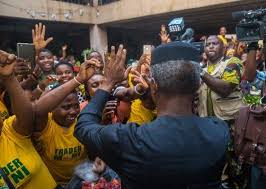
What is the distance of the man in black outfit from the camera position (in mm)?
1486

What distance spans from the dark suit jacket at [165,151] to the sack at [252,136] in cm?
148

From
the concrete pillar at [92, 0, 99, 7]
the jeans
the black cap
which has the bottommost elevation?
the jeans

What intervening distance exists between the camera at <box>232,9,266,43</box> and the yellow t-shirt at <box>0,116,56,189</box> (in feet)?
7.19

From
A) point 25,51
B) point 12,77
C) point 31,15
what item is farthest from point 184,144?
point 31,15

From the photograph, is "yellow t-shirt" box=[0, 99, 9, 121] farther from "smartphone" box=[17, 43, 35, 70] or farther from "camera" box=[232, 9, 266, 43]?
"camera" box=[232, 9, 266, 43]

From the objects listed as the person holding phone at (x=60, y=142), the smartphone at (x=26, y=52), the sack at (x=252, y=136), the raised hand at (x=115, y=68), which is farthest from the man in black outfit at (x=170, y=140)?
the smartphone at (x=26, y=52)

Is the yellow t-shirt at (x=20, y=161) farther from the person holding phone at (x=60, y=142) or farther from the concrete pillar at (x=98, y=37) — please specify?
the concrete pillar at (x=98, y=37)

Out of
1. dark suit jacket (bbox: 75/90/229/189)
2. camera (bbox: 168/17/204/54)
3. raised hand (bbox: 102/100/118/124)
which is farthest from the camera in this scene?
camera (bbox: 168/17/204/54)

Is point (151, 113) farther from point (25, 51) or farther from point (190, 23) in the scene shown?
point (190, 23)

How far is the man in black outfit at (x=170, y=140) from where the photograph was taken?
4.88ft

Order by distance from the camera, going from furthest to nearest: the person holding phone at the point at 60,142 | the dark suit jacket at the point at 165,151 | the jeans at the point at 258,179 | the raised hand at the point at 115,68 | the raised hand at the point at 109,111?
the jeans at the point at 258,179
the person holding phone at the point at 60,142
the raised hand at the point at 109,111
the raised hand at the point at 115,68
the dark suit jacket at the point at 165,151

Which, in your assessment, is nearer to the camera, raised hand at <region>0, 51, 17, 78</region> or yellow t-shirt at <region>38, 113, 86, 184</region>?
raised hand at <region>0, 51, 17, 78</region>

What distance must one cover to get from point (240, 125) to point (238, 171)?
2.88 feet

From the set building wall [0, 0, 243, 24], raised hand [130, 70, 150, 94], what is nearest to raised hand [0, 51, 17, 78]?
raised hand [130, 70, 150, 94]
